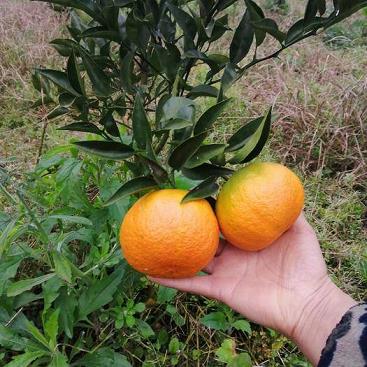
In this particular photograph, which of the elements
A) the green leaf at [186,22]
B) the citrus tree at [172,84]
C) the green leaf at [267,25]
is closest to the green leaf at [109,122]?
the citrus tree at [172,84]

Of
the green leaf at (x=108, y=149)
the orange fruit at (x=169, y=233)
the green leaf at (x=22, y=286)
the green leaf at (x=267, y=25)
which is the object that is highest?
the green leaf at (x=267, y=25)

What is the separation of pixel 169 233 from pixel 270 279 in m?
0.44

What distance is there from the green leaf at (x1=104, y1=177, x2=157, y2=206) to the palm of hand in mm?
319

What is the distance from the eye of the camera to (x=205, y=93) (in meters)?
1.16

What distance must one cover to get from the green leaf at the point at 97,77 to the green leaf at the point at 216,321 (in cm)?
85

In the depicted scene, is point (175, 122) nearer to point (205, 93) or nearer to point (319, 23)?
point (205, 93)

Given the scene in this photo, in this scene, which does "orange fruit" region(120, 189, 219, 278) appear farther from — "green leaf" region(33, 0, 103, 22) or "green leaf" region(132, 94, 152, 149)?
"green leaf" region(33, 0, 103, 22)

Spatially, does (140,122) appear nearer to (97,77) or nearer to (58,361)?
(97,77)

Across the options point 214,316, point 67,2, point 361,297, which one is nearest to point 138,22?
point 67,2

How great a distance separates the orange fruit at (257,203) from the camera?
3.26ft

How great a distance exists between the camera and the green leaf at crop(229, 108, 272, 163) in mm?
961

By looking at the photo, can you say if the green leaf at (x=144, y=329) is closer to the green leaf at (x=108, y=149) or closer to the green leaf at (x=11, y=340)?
the green leaf at (x=11, y=340)

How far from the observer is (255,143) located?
3.22 feet

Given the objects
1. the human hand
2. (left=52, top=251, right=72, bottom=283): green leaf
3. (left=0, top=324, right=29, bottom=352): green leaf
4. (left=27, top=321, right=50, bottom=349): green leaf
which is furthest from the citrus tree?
(left=0, top=324, right=29, bottom=352): green leaf
